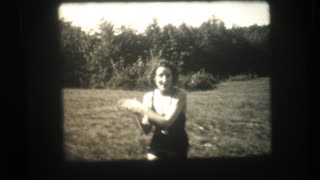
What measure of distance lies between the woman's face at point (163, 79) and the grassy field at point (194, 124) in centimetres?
17

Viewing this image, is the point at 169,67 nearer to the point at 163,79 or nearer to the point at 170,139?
the point at 163,79

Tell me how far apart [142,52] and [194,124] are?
0.73 m

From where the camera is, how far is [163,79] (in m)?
2.72

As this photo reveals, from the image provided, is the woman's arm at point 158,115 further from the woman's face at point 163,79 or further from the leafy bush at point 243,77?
the leafy bush at point 243,77

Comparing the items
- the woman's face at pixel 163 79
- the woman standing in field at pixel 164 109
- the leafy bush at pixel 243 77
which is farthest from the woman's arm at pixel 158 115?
the leafy bush at pixel 243 77

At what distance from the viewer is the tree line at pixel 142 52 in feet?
→ 9.04

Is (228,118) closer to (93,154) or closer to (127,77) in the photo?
(127,77)

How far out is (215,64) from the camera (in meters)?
2.87

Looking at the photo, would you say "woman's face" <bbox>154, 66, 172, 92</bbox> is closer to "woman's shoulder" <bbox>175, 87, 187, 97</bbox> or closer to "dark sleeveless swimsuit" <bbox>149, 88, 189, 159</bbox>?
→ "woman's shoulder" <bbox>175, 87, 187, 97</bbox>

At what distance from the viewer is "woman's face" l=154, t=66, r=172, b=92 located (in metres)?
2.72

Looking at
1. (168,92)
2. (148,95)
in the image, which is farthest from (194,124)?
(148,95)
